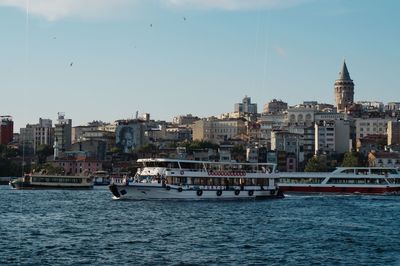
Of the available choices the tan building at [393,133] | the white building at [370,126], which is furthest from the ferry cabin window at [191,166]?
the white building at [370,126]

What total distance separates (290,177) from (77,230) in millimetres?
40386

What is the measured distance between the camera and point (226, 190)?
5641 centimetres

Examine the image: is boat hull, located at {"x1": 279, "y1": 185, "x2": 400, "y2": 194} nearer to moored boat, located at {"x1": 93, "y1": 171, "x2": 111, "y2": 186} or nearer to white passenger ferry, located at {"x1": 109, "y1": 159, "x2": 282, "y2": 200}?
white passenger ferry, located at {"x1": 109, "y1": 159, "x2": 282, "y2": 200}

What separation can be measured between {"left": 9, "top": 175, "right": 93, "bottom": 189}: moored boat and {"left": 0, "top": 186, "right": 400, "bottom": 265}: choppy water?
35647 millimetres

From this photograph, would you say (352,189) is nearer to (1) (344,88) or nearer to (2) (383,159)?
(2) (383,159)

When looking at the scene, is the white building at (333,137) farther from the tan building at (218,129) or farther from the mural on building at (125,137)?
the mural on building at (125,137)

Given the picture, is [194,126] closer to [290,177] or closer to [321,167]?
[321,167]

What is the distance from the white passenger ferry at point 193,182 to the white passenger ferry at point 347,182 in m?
11.8

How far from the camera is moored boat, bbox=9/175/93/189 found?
84625 millimetres

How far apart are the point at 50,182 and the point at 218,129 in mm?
82349

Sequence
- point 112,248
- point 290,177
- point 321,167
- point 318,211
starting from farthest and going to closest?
point 321,167
point 290,177
point 318,211
point 112,248

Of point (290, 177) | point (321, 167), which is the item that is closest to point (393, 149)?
point (321, 167)

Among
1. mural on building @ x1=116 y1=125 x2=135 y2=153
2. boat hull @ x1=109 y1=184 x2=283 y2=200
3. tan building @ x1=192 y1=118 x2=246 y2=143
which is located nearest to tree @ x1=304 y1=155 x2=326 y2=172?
mural on building @ x1=116 y1=125 x2=135 y2=153

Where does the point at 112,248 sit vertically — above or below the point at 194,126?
below
